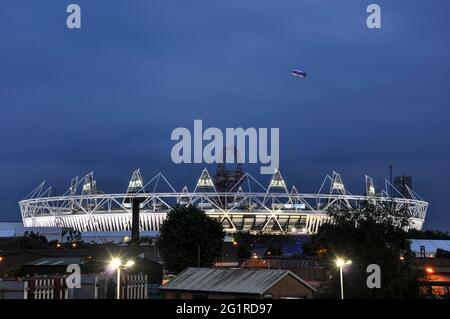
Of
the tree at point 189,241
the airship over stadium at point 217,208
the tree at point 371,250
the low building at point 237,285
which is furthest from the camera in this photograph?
the airship over stadium at point 217,208

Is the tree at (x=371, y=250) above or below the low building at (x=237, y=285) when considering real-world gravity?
above

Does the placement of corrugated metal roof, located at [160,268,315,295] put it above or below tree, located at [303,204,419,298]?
below

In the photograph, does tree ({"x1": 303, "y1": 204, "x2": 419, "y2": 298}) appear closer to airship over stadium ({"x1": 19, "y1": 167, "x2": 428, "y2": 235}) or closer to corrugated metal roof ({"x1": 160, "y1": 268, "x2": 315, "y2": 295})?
corrugated metal roof ({"x1": 160, "y1": 268, "x2": 315, "y2": 295})

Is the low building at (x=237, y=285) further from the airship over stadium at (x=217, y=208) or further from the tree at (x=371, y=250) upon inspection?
A: the airship over stadium at (x=217, y=208)

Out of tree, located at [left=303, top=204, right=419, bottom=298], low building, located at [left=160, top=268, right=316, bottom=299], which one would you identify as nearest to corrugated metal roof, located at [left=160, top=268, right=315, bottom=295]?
low building, located at [left=160, top=268, right=316, bottom=299]

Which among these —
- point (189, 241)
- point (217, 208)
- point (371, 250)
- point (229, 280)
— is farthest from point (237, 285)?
point (217, 208)

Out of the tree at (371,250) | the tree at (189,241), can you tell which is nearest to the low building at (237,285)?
the tree at (371,250)

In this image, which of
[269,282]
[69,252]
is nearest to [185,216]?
[69,252]

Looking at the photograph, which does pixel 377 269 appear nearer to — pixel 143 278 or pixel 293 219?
pixel 143 278
